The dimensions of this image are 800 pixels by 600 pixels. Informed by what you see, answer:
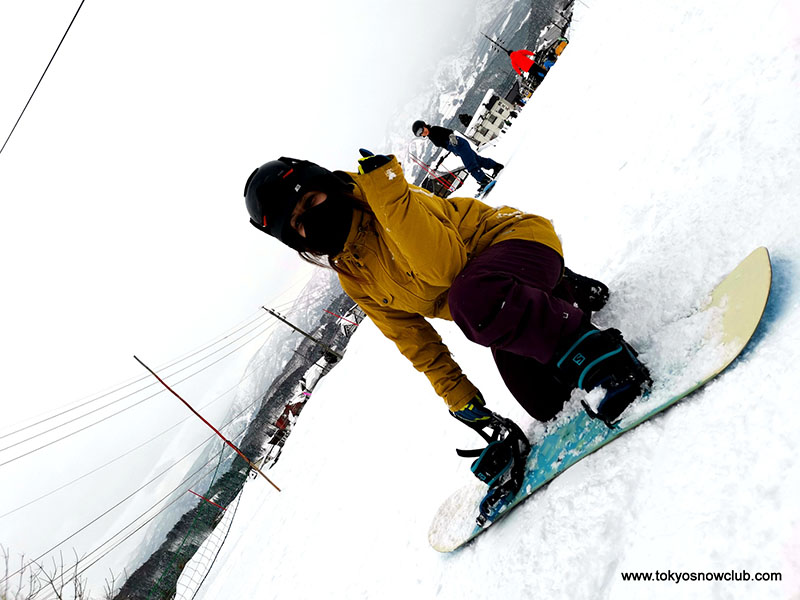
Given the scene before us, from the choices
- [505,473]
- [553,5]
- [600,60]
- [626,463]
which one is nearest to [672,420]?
[626,463]

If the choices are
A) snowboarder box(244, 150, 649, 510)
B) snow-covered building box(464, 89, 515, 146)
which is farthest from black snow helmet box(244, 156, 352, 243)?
snow-covered building box(464, 89, 515, 146)

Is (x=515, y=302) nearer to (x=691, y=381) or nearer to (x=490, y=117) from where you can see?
(x=691, y=381)

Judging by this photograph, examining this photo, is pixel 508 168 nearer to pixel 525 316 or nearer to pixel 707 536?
pixel 525 316

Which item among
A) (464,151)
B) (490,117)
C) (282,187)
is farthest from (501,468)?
(490,117)

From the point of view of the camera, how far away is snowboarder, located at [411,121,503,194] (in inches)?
373

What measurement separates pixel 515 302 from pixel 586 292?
3.52 feet

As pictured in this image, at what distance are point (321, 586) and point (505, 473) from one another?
256 centimetres

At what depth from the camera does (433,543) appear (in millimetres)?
2414

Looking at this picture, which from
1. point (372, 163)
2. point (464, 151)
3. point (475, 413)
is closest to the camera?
point (372, 163)

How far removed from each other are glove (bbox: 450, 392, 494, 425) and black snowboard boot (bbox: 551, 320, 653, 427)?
76 cm

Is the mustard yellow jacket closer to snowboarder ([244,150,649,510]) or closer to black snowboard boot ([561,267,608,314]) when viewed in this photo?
snowboarder ([244,150,649,510])

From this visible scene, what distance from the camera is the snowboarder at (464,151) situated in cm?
947

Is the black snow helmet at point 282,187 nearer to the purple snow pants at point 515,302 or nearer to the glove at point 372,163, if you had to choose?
the glove at point 372,163

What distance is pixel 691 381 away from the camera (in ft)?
4.57
